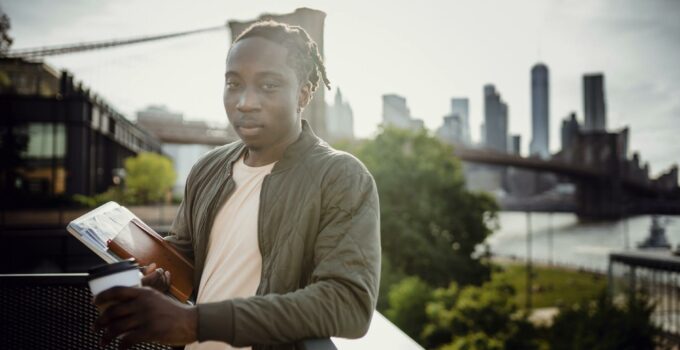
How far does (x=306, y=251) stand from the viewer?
1.24 m

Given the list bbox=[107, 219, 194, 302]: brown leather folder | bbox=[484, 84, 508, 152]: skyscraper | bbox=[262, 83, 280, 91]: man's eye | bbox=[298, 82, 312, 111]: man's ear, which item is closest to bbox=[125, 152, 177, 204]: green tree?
bbox=[107, 219, 194, 302]: brown leather folder

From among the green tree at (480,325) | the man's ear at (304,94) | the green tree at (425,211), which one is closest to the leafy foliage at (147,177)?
the green tree at (425,211)

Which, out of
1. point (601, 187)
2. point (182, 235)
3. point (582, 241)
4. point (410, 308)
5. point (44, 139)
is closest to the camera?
point (182, 235)

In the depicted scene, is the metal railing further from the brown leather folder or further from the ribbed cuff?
the ribbed cuff

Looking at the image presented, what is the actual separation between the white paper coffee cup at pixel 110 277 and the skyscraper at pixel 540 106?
13463 centimetres

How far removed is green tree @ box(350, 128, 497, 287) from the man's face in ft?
56.1

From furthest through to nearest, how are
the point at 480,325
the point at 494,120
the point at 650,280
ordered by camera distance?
the point at 494,120
the point at 480,325
the point at 650,280

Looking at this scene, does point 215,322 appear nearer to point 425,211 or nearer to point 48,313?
point 48,313

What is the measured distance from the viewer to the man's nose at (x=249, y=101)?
1.26m

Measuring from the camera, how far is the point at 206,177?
1586 mm

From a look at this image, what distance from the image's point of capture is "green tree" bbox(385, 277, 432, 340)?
13328 mm

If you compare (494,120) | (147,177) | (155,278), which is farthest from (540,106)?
(155,278)

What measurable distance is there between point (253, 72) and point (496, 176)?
107m

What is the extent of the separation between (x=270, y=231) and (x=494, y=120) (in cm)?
12011
